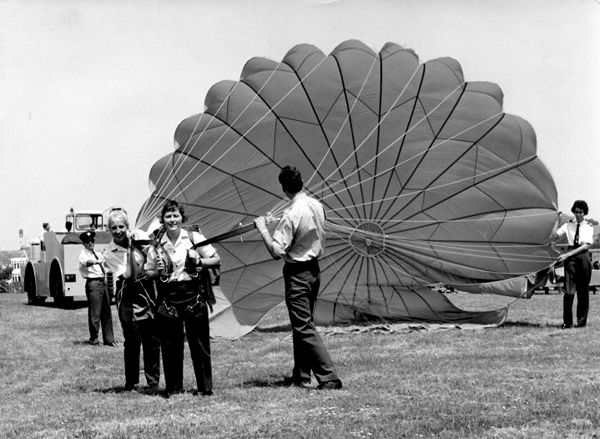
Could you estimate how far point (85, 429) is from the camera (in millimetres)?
5645

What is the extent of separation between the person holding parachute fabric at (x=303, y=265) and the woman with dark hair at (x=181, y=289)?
0.55 meters

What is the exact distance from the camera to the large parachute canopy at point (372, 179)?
39.2 feet

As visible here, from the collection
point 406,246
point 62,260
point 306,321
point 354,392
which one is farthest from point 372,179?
point 62,260

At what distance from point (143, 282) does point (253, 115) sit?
532 cm

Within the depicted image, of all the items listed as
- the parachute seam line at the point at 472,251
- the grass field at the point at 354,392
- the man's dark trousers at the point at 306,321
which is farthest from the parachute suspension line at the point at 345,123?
the man's dark trousers at the point at 306,321

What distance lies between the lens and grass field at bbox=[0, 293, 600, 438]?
17.8 feet

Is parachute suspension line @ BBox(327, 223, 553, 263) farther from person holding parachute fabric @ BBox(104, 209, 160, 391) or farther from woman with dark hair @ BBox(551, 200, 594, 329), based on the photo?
person holding parachute fabric @ BBox(104, 209, 160, 391)

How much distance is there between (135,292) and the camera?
7.23 metres

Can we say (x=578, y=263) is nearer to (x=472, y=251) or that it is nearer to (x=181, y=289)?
(x=472, y=251)

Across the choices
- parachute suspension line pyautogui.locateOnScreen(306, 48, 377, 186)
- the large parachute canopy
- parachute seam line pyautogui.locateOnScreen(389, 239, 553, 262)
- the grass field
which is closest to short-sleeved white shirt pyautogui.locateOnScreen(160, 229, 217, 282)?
the grass field

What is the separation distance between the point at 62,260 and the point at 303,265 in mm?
14116

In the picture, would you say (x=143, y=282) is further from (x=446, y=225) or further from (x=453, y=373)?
(x=446, y=225)

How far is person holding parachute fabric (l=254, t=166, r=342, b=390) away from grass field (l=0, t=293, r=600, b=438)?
249 mm

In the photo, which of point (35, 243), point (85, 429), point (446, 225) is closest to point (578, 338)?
point (446, 225)
